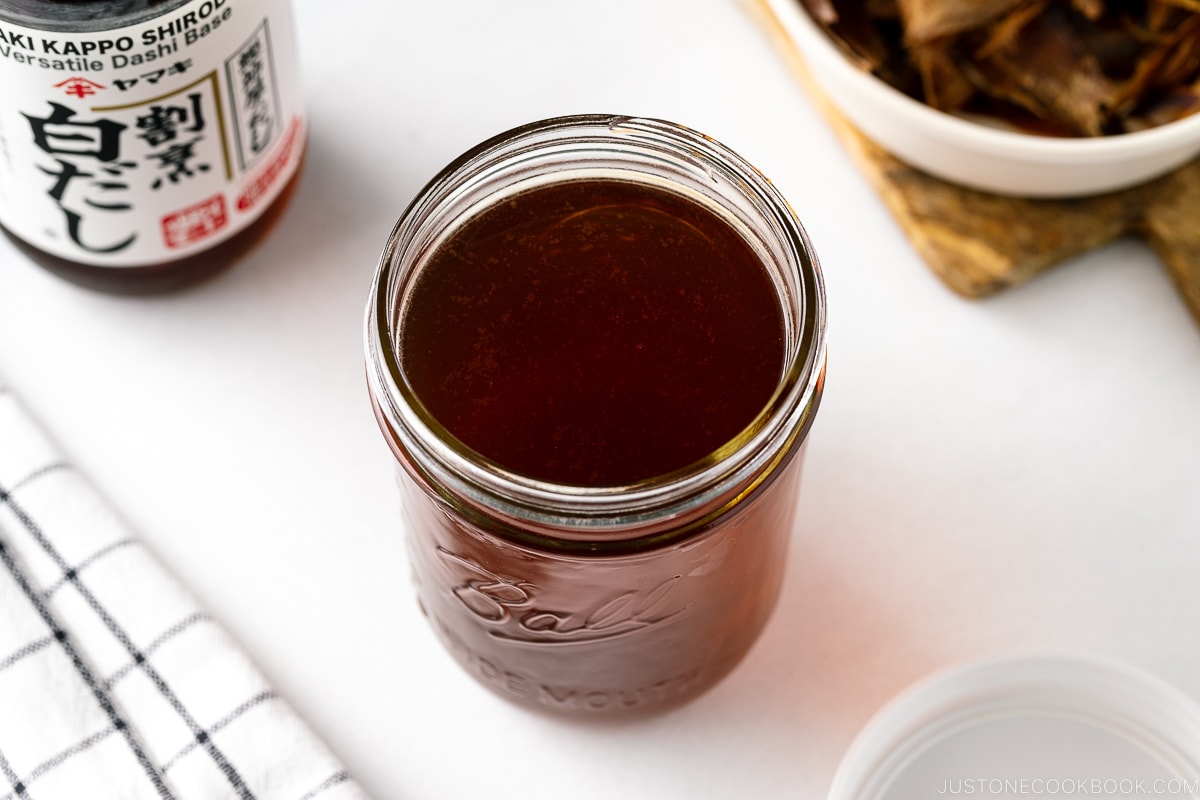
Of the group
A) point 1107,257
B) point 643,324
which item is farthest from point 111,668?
point 1107,257

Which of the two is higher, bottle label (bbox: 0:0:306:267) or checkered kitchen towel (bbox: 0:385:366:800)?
bottle label (bbox: 0:0:306:267)

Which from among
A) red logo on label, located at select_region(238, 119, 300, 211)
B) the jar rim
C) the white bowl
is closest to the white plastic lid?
the jar rim

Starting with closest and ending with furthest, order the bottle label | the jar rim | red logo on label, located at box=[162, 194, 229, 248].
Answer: the jar rim, the bottle label, red logo on label, located at box=[162, 194, 229, 248]

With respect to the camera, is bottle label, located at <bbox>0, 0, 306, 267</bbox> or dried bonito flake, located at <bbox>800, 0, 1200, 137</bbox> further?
dried bonito flake, located at <bbox>800, 0, 1200, 137</bbox>

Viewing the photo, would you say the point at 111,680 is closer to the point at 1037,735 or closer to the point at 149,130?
the point at 149,130

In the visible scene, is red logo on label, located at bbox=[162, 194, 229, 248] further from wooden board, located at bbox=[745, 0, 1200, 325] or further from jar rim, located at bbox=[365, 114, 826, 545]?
wooden board, located at bbox=[745, 0, 1200, 325]

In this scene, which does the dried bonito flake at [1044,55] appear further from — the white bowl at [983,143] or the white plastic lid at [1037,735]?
the white plastic lid at [1037,735]
